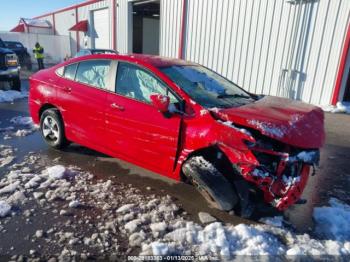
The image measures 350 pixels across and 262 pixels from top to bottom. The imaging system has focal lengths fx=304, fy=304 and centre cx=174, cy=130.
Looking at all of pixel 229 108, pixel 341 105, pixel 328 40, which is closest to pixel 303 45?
pixel 328 40

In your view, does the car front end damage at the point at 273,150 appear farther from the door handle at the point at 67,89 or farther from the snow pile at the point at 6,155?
the snow pile at the point at 6,155

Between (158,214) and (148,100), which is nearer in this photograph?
(158,214)

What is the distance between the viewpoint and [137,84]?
401 cm

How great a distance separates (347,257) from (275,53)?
8162 mm

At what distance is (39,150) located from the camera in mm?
5215

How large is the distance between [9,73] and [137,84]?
26.6ft

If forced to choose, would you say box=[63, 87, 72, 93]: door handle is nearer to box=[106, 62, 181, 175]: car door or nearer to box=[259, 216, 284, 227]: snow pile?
box=[106, 62, 181, 175]: car door

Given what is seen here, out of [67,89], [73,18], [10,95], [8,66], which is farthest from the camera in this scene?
→ [73,18]

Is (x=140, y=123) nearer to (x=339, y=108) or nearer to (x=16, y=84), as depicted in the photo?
(x=339, y=108)

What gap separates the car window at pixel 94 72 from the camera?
14.4 feet

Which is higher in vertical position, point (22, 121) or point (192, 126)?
point (192, 126)

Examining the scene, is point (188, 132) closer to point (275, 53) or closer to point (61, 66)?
point (61, 66)

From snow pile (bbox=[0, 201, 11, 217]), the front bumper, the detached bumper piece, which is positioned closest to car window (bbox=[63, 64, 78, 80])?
snow pile (bbox=[0, 201, 11, 217])

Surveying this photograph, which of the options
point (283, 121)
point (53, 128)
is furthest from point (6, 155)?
point (283, 121)
